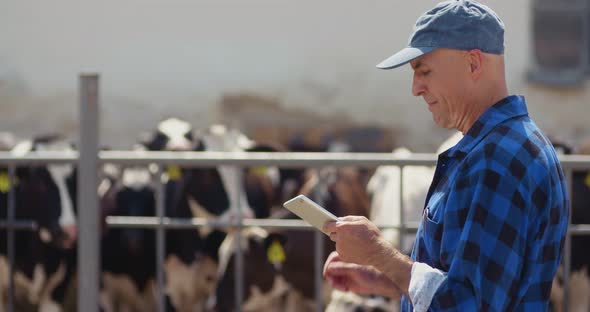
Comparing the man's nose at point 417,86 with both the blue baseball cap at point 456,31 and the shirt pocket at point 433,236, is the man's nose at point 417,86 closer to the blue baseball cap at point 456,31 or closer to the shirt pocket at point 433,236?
the blue baseball cap at point 456,31

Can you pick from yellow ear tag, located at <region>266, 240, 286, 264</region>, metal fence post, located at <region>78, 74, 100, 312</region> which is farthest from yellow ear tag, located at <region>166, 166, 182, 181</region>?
metal fence post, located at <region>78, 74, 100, 312</region>

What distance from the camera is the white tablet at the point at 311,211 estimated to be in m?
1.91

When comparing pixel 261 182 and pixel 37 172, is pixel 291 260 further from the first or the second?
pixel 37 172

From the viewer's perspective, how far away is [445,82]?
5.96 feet

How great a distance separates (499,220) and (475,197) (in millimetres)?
53

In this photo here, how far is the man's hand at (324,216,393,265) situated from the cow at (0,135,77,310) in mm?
3697

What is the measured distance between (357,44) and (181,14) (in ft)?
4.66

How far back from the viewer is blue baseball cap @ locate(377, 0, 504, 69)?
178cm

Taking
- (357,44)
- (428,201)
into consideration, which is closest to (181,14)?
(357,44)

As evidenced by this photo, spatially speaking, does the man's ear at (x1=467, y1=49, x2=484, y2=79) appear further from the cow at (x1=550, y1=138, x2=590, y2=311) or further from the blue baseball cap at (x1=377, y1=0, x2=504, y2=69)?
the cow at (x1=550, y1=138, x2=590, y2=311)

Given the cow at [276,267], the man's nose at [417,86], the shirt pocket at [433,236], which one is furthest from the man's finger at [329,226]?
the cow at [276,267]

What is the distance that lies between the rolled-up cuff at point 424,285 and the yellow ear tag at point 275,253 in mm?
3174

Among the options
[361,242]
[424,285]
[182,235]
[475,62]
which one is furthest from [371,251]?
[182,235]

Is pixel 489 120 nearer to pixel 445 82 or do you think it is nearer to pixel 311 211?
pixel 445 82
